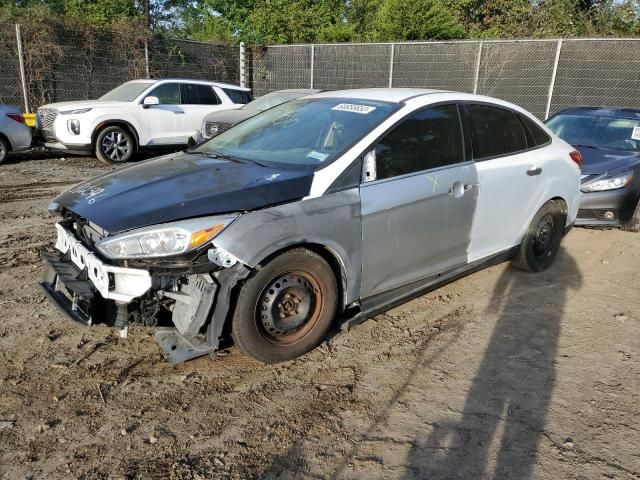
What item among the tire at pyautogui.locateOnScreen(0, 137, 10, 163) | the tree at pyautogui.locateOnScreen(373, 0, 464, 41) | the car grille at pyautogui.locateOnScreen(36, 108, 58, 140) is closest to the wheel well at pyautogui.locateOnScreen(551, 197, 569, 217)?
the car grille at pyautogui.locateOnScreen(36, 108, 58, 140)

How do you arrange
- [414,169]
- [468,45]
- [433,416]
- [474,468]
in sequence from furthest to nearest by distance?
[468,45]
[414,169]
[433,416]
[474,468]

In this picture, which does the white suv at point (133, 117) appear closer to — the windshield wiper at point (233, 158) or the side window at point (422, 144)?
the windshield wiper at point (233, 158)

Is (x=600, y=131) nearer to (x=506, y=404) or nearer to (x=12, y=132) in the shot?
(x=506, y=404)

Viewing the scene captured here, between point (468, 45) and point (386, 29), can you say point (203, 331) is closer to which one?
point (468, 45)

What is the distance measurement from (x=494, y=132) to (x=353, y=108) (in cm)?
125

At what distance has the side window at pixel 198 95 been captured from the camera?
1140 centimetres

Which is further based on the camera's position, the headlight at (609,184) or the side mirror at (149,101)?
the side mirror at (149,101)

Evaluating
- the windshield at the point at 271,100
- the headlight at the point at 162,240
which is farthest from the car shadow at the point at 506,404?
the windshield at the point at 271,100

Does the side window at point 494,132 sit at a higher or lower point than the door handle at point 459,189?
higher

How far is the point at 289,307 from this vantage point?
3.30 m

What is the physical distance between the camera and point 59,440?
2660 mm

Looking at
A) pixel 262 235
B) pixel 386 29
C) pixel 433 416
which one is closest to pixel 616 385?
pixel 433 416

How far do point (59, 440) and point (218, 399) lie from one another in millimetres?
818

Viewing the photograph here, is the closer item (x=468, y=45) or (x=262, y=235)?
(x=262, y=235)
